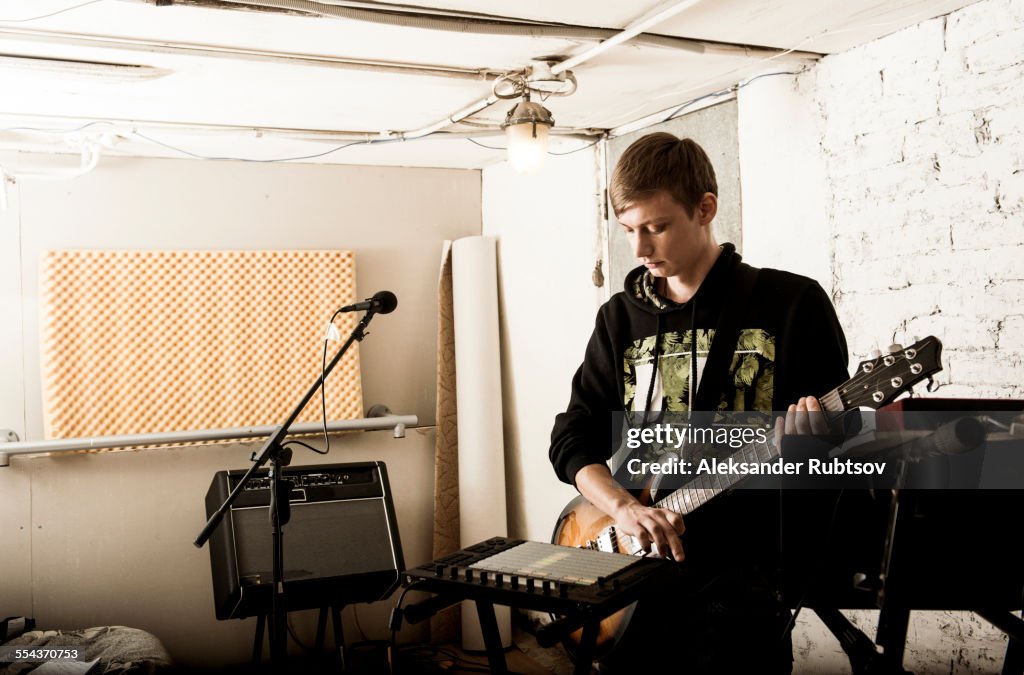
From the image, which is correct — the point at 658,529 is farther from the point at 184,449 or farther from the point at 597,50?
the point at 184,449

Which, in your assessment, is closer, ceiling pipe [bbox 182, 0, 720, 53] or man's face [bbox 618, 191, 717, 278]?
man's face [bbox 618, 191, 717, 278]

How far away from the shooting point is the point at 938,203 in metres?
2.49

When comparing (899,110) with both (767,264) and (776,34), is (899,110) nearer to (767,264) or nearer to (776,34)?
(776,34)

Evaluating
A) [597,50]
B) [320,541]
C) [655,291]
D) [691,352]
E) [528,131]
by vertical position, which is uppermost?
[597,50]

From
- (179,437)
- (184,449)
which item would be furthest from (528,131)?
(184,449)

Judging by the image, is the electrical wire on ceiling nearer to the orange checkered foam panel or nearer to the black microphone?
the black microphone

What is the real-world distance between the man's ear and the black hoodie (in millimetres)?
92

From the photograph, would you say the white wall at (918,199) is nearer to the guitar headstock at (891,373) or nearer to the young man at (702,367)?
the young man at (702,367)

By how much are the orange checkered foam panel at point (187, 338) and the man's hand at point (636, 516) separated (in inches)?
96.2

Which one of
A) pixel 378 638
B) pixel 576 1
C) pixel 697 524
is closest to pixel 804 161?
pixel 576 1

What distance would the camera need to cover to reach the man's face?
1.97 meters

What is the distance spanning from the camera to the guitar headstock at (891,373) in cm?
154

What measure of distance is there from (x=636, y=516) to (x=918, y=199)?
52.5 inches

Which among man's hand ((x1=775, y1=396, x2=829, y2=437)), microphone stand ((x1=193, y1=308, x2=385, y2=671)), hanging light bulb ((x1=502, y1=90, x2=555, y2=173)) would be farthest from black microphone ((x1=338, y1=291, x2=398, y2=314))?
man's hand ((x1=775, y1=396, x2=829, y2=437))
